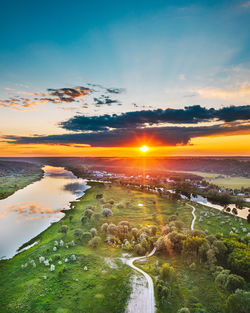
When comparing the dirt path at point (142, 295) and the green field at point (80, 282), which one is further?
the green field at point (80, 282)

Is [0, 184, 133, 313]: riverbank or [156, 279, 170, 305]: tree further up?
[156, 279, 170, 305]: tree

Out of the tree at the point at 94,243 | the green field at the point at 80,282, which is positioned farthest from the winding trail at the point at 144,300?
the tree at the point at 94,243

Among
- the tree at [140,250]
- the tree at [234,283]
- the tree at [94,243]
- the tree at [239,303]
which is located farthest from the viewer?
the tree at [94,243]

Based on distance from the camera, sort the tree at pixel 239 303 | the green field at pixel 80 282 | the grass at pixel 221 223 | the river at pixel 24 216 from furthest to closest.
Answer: the grass at pixel 221 223
the river at pixel 24 216
the green field at pixel 80 282
the tree at pixel 239 303

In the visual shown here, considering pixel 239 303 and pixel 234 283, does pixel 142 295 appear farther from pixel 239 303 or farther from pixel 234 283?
pixel 234 283

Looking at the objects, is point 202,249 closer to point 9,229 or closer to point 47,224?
point 47,224

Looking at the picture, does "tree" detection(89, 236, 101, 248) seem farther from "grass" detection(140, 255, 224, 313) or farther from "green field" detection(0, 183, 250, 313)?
"grass" detection(140, 255, 224, 313)

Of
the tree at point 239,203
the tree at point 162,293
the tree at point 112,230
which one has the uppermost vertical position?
the tree at point 162,293

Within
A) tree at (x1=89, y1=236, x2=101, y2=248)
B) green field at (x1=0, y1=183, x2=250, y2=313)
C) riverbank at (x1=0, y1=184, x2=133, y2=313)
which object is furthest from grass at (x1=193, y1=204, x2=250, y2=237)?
riverbank at (x1=0, y1=184, x2=133, y2=313)

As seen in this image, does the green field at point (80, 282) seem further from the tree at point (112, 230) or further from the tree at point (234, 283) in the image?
the tree at point (112, 230)
